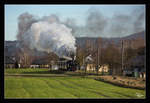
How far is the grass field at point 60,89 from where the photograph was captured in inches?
392

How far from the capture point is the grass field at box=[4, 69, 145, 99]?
32.6ft

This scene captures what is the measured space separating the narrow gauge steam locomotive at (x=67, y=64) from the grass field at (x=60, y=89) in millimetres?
751

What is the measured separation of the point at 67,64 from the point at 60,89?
1.68m

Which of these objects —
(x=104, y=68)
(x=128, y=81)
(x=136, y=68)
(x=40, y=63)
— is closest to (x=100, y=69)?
(x=104, y=68)

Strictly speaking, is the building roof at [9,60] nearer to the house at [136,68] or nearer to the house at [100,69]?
the house at [100,69]

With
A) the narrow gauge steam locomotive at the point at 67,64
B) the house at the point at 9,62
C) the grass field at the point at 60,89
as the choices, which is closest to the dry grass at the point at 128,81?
the grass field at the point at 60,89

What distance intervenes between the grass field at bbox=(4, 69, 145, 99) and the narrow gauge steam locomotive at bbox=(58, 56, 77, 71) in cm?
75

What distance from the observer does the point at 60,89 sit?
10.4 metres

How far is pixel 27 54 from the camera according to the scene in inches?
425

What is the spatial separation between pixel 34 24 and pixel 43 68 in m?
2.14

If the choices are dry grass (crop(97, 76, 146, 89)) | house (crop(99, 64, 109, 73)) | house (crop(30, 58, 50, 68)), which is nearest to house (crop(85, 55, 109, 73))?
house (crop(99, 64, 109, 73))
